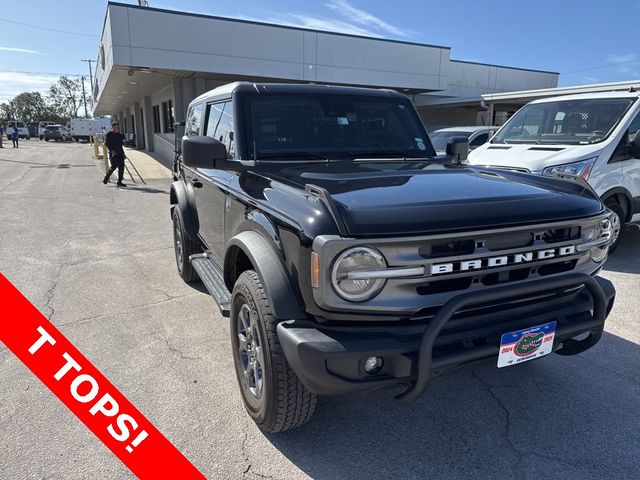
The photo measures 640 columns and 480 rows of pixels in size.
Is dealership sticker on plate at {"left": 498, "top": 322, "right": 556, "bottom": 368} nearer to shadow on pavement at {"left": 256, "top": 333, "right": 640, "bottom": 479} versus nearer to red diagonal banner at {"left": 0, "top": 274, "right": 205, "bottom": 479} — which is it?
shadow on pavement at {"left": 256, "top": 333, "right": 640, "bottom": 479}

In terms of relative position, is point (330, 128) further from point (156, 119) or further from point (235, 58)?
point (156, 119)

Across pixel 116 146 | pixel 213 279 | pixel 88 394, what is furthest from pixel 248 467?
pixel 116 146

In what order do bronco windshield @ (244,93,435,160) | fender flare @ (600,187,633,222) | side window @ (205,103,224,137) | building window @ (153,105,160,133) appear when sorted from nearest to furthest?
1. bronco windshield @ (244,93,435,160)
2. side window @ (205,103,224,137)
3. fender flare @ (600,187,633,222)
4. building window @ (153,105,160,133)

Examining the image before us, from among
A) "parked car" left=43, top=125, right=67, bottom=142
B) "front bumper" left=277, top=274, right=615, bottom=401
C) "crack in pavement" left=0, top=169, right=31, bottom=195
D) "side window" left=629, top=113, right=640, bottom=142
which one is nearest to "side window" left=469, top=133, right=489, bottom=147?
"side window" left=629, top=113, right=640, bottom=142

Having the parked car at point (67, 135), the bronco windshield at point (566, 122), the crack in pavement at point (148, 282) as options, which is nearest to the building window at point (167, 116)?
the crack in pavement at point (148, 282)

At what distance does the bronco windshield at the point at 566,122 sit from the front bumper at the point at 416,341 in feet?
15.0

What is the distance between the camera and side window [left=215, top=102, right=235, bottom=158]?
347 cm

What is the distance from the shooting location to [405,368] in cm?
204

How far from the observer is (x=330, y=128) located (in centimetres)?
362

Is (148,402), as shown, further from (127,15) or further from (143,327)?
(127,15)

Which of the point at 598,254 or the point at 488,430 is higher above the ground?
the point at 598,254

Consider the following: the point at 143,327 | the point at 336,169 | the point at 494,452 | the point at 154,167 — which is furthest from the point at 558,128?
the point at 154,167

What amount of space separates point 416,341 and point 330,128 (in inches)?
81.6

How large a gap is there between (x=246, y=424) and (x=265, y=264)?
102cm
